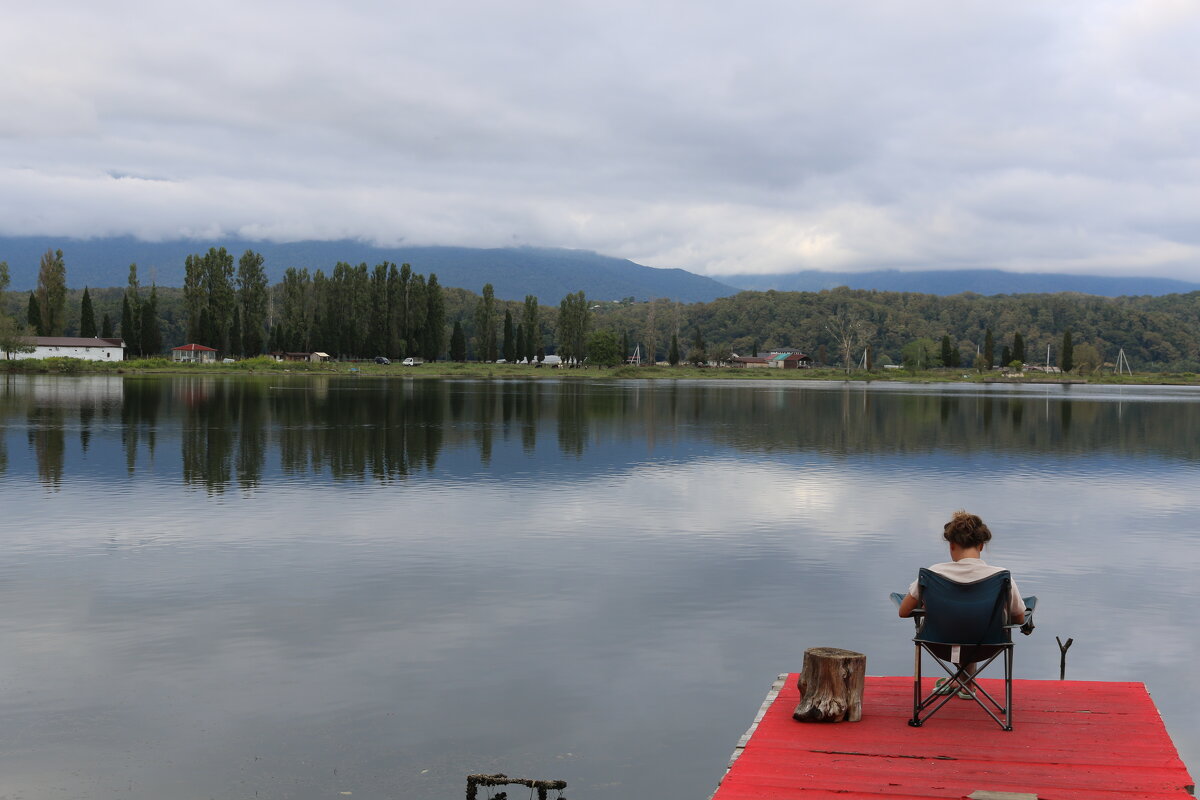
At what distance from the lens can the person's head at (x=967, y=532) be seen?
803 centimetres

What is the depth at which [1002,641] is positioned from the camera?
7918mm

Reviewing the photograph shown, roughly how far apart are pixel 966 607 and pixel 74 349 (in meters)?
140

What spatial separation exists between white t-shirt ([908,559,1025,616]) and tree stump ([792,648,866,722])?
769mm

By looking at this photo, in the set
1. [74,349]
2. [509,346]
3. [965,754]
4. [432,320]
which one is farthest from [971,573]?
[509,346]

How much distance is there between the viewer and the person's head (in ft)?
26.3

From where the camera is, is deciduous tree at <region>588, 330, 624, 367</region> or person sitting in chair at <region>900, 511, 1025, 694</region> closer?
person sitting in chair at <region>900, 511, 1025, 694</region>

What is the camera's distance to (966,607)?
788cm

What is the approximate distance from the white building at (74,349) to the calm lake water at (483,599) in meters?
105

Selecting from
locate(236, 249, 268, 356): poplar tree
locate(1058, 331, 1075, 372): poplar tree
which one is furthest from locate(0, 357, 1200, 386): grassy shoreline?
locate(236, 249, 268, 356): poplar tree

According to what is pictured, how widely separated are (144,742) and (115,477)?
A: 1970 cm

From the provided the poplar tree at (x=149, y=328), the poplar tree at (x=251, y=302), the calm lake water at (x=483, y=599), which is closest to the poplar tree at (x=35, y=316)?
the poplar tree at (x=149, y=328)

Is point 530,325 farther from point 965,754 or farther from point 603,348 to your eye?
point 965,754

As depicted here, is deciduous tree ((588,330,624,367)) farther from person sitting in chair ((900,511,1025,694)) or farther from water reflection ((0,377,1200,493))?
person sitting in chair ((900,511,1025,694))

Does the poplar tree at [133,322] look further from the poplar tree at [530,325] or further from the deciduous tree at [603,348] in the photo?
the deciduous tree at [603,348]
